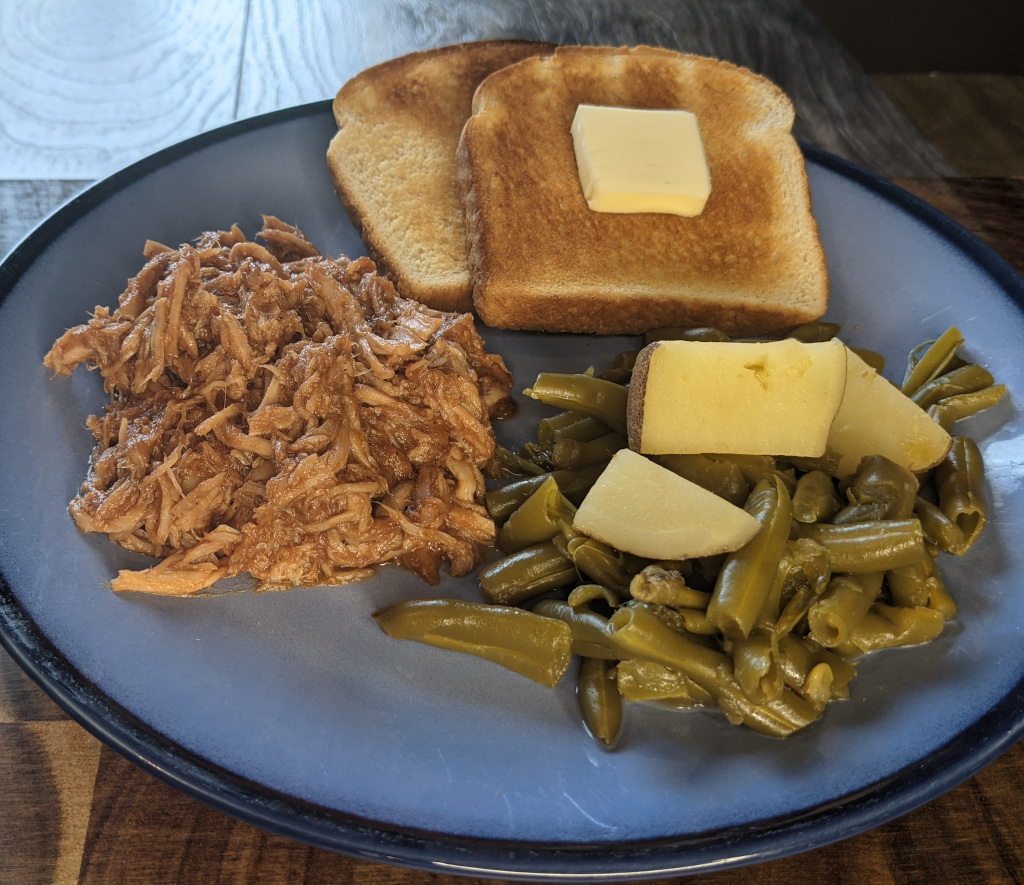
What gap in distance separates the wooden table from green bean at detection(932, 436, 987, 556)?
2.13 feet

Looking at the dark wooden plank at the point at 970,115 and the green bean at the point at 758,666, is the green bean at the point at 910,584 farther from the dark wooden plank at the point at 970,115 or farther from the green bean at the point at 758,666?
the dark wooden plank at the point at 970,115

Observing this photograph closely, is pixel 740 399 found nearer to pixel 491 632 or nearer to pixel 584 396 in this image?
pixel 584 396

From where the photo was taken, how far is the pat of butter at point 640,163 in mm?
3201

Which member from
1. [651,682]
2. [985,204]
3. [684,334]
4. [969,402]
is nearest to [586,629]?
[651,682]

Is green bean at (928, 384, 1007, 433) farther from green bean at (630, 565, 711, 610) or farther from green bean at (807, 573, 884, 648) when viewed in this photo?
green bean at (630, 565, 711, 610)

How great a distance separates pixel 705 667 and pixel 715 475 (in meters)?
0.58

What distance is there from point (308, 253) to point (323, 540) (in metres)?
1.20

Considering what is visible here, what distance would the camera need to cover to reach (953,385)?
9.31 ft

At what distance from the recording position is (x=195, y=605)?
230cm

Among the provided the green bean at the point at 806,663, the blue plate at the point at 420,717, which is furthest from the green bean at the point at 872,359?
the green bean at the point at 806,663

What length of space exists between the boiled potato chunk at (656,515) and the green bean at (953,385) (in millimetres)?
1115

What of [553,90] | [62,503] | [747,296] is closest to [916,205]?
[747,296]

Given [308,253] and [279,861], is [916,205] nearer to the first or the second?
[308,253]

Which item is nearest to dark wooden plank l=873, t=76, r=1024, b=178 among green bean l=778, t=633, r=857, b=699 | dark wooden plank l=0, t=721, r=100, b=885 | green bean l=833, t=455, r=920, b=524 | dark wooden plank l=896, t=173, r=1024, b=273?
dark wooden plank l=896, t=173, r=1024, b=273
